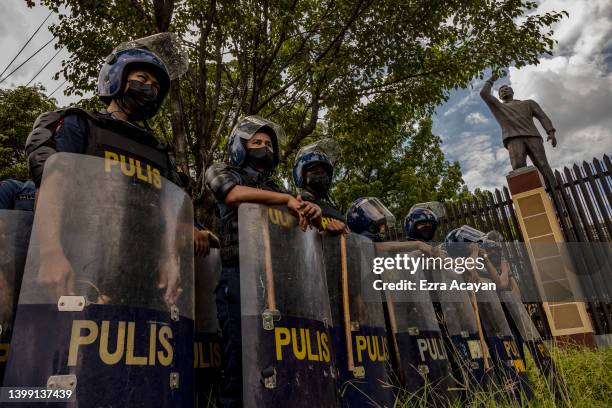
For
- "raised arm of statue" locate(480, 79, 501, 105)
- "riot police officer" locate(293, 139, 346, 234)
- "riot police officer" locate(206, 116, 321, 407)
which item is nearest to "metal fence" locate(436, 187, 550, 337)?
"raised arm of statue" locate(480, 79, 501, 105)

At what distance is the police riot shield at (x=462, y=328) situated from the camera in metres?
3.26

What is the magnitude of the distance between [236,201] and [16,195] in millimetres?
1837

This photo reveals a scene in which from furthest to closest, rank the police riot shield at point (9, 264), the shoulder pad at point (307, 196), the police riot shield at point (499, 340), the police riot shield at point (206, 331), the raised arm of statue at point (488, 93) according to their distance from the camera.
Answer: the raised arm of statue at point (488, 93), the police riot shield at point (499, 340), the shoulder pad at point (307, 196), the police riot shield at point (206, 331), the police riot shield at point (9, 264)

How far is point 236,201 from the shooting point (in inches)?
90.9

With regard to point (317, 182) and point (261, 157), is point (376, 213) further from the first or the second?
point (261, 157)

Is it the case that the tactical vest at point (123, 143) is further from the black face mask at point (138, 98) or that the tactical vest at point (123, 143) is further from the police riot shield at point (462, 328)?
the police riot shield at point (462, 328)

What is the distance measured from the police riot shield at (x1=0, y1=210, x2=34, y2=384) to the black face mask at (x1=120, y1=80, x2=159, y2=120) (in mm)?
851

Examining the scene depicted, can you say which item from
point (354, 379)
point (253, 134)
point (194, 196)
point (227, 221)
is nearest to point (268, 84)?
point (194, 196)

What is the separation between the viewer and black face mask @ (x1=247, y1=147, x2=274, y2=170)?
9.07 feet

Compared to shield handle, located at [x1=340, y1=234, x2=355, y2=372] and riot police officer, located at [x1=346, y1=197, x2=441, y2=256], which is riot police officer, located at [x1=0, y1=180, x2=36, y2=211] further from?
riot police officer, located at [x1=346, y1=197, x2=441, y2=256]

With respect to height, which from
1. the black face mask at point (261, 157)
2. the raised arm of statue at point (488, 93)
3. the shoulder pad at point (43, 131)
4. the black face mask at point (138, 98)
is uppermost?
the raised arm of statue at point (488, 93)

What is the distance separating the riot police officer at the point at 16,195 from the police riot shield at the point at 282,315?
1863 millimetres

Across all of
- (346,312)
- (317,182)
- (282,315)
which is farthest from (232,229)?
(317,182)

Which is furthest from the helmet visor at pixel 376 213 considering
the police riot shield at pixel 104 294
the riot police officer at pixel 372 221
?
the police riot shield at pixel 104 294
